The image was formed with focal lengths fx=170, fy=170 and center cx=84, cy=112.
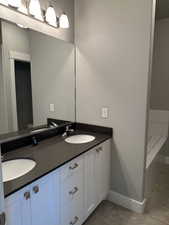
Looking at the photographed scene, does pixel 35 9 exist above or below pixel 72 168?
above

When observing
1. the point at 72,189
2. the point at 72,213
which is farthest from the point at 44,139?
the point at 72,213

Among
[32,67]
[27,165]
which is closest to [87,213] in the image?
[27,165]

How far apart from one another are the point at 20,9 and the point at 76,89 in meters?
1.11

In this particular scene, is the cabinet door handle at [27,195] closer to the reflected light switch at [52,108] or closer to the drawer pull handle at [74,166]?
the drawer pull handle at [74,166]

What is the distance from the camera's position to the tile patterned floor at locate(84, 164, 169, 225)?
1.86 meters

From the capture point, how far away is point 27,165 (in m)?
1.43

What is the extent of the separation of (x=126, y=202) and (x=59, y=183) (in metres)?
1.14

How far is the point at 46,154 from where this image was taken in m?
1.56

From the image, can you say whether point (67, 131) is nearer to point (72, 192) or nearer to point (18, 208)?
point (72, 192)

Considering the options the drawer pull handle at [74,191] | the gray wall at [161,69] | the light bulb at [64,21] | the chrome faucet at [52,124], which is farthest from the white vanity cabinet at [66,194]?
the gray wall at [161,69]

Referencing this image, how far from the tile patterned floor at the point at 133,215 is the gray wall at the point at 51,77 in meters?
1.22

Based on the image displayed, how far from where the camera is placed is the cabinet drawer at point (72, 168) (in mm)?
1397

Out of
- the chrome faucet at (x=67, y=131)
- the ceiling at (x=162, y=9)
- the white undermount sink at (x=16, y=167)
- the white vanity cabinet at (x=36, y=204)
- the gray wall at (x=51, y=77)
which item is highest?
the ceiling at (x=162, y=9)

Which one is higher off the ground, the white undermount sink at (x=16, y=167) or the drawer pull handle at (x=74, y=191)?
the white undermount sink at (x=16, y=167)
